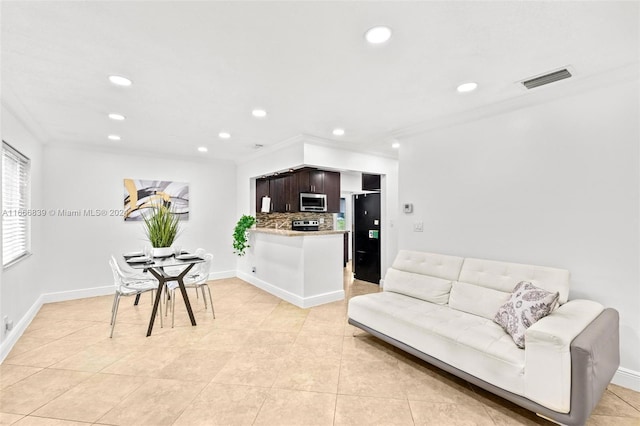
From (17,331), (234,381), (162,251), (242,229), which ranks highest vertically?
(242,229)

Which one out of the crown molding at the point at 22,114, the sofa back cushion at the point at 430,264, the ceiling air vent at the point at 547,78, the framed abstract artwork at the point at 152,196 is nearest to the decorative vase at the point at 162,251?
the framed abstract artwork at the point at 152,196

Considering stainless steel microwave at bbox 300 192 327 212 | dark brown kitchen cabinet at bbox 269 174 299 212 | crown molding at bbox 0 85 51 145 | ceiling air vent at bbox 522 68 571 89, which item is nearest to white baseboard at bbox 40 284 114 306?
crown molding at bbox 0 85 51 145

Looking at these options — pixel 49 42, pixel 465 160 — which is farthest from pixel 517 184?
pixel 49 42

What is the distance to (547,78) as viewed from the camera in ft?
7.83

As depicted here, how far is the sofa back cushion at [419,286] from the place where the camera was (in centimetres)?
304

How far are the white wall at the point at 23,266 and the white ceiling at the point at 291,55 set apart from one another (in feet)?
0.74

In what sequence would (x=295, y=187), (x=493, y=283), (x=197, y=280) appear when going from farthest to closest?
(x=295, y=187) → (x=197, y=280) → (x=493, y=283)

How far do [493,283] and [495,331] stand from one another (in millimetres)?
570

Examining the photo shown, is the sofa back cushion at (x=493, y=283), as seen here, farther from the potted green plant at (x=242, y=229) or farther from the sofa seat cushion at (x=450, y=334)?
the potted green plant at (x=242, y=229)

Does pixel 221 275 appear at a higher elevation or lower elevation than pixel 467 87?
lower

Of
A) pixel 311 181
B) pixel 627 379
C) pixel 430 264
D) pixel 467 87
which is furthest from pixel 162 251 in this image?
pixel 627 379

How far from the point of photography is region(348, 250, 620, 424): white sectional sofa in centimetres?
174

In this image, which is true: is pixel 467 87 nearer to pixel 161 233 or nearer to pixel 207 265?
pixel 207 265

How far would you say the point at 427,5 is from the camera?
157cm
